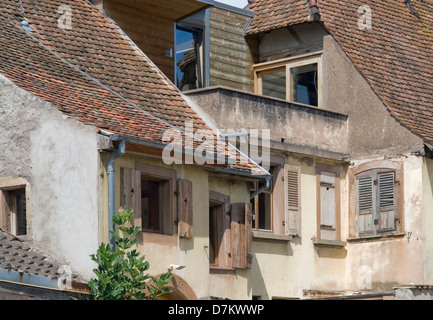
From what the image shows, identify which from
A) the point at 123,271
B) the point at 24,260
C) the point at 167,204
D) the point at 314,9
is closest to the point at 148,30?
the point at 314,9

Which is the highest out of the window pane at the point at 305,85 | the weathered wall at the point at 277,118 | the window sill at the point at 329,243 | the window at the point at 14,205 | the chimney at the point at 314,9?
the chimney at the point at 314,9

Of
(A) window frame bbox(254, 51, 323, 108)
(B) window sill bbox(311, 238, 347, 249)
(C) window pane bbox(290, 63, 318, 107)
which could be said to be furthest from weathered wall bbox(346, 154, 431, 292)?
(C) window pane bbox(290, 63, 318, 107)

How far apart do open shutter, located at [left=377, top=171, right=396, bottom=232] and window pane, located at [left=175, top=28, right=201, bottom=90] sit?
452 centimetres

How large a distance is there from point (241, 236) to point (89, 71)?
418 centimetres

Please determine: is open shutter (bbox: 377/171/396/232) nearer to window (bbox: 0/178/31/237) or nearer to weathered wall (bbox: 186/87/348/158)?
weathered wall (bbox: 186/87/348/158)

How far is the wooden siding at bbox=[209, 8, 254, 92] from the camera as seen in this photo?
30938 millimetres

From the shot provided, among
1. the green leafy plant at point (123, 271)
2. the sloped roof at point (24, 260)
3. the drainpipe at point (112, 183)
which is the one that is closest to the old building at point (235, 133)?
the drainpipe at point (112, 183)

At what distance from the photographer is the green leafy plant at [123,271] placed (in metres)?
22.3

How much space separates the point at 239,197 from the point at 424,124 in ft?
17.1

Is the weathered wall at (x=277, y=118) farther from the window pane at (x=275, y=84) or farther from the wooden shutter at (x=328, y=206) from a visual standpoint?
the window pane at (x=275, y=84)

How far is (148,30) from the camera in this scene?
29.1m

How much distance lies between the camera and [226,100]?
91.2ft

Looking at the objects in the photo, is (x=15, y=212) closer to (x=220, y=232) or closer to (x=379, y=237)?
(x=220, y=232)
